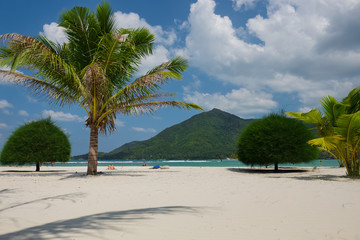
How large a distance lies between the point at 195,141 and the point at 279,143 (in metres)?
107

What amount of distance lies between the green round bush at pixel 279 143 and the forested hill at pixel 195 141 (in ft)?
283

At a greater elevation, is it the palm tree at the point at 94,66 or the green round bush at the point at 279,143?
the palm tree at the point at 94,66

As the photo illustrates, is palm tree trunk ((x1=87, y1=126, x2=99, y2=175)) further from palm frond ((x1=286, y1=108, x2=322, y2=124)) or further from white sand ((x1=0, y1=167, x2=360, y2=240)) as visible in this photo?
palm frond ((x1=286, y1=108, x2=322, y2=124))

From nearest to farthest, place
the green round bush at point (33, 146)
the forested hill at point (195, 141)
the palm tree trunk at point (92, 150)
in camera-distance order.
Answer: the palm tree trunk at point (92, 150) → the green round bush at point (33, 146) → the forested hill at point (195, 141)

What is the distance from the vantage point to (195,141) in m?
121

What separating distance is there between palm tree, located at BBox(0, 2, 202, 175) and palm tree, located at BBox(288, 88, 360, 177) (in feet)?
18.6

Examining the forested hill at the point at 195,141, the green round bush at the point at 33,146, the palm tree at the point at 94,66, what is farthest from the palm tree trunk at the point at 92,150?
the forested hill at the point at 195,141

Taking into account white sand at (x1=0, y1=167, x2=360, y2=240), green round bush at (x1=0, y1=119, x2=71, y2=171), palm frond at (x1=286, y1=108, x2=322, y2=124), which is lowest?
white sand at (x1=0, y1=167, x2=360, y2=240)

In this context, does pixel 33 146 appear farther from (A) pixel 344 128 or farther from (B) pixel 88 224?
(A) pixel 344 128

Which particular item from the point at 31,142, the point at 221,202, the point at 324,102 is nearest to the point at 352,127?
the point at 324,102

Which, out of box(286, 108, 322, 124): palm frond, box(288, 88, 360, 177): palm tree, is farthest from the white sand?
box(286, 108, 322, 124): palm frond

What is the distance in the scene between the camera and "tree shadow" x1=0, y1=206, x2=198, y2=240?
9.95 feet

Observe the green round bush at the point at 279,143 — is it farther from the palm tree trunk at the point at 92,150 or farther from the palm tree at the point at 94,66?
the palm tree trunk at the point at 92,150

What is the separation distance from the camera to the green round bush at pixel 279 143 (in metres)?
14.6
